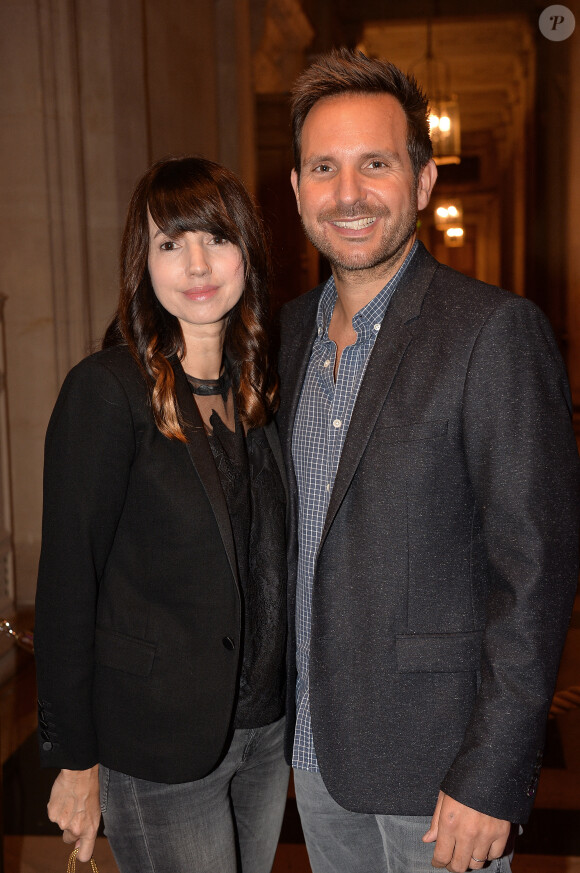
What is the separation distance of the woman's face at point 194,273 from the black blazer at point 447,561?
13.7 inches

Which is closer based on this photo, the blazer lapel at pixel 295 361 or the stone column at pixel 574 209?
the blazer lapel at pixel 295 361

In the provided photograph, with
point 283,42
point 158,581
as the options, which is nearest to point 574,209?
point 283,42

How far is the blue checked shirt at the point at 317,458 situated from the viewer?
1.79m

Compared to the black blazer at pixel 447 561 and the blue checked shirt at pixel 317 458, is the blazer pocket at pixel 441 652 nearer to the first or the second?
the black blazer at pixel 447 561

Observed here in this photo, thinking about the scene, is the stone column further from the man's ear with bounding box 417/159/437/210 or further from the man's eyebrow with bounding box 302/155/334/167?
the man's eyebrow with bounding box 302/155/334/167

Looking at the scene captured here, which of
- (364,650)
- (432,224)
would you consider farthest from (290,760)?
(432,224)

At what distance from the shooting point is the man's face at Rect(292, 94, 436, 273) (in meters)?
1.81

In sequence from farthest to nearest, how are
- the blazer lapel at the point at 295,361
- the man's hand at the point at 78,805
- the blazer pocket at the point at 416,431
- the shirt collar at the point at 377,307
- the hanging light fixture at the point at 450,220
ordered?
the hanging light fixture at the point at 450,220
the blazer lapel at the point at 295,361
the shirt collar at the point at 377,307
the man's hand at the point at 78,805
the blazer pocket at the point at 416,431

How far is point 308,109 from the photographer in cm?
192

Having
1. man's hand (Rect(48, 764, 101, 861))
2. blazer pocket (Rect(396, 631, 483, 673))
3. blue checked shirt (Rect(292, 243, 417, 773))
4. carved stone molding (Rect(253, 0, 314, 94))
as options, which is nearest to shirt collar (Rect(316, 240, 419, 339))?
blue checked shirt (Rect(292, 243, 417, 773))

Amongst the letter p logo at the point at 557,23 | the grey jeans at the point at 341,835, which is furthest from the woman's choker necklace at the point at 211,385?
the letter p logo at the point at 557,23

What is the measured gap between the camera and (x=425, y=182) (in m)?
1.97

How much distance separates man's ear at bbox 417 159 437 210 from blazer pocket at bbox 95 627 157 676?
1.09 m

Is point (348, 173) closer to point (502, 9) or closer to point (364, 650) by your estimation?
point (364, 650)
